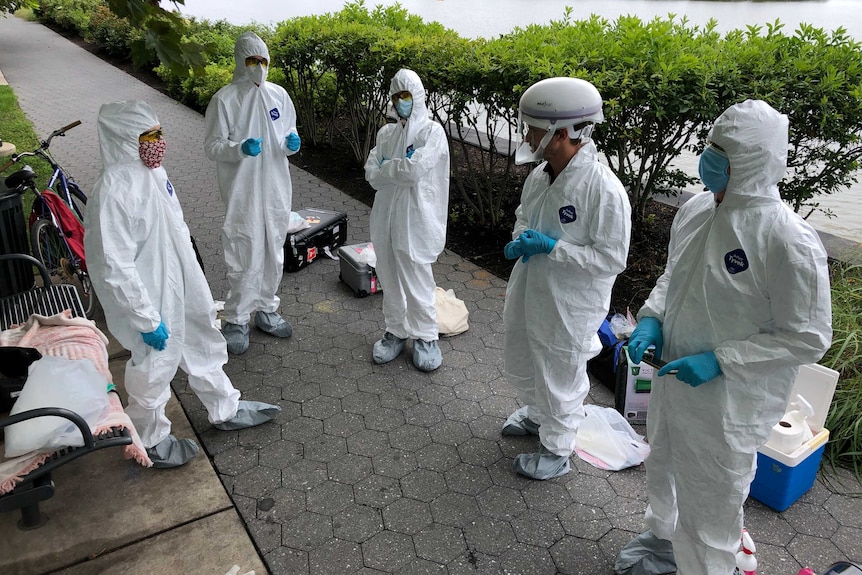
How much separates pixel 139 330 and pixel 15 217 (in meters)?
2.67

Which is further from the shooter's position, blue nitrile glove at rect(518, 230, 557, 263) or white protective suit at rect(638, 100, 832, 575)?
blue nitrile glove at rect(518, 230, 557, 263)

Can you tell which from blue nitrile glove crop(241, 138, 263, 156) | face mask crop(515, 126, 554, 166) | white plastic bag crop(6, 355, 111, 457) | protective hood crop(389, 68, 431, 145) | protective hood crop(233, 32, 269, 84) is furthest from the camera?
protective hood crop(233, 32, 269, 84)

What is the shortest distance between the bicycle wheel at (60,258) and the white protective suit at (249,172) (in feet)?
4.43

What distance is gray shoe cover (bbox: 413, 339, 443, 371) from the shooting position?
170 inches

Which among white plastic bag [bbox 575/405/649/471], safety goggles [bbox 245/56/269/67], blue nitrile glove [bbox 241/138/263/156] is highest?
safety goggles [bbox 245/56/269/67]

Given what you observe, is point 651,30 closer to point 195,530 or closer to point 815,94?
point 815,94

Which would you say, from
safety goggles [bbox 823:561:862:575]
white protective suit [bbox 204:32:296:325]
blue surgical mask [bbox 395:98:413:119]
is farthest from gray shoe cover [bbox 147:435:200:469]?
safety goggles [bbox 823:561:862:575]

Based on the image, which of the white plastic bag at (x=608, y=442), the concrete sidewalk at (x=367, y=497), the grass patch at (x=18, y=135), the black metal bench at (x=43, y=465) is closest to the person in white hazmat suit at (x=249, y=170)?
the concrete sidewalk at (x=367, y=497)

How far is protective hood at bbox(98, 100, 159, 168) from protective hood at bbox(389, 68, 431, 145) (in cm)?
158

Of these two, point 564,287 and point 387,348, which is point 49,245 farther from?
point 564,287

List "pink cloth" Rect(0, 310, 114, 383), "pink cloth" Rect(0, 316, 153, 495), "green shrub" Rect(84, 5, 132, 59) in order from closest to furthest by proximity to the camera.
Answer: "pink cloth" Rect(0, 316, 153, 495) → "pink cloth" Rect(0, 310, 114, 383) → "green shrub" Rect(84, 5, 132, 59)

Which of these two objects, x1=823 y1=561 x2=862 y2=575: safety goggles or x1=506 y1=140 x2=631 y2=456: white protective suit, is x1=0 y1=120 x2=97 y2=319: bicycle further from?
x1=823 y1=561 x2=862 y2=575: safety goggles

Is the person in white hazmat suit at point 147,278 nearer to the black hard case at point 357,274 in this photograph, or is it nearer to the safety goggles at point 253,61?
the safety goggles at point 253,61

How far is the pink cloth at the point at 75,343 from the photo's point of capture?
10.1 ft
